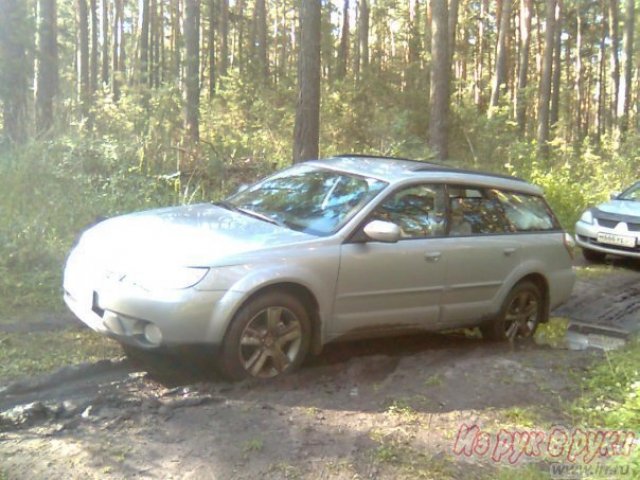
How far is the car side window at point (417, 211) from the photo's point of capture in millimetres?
5945

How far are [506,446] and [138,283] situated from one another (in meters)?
2.57

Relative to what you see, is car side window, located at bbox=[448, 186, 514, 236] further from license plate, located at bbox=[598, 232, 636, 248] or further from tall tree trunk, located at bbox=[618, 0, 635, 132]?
tall tree trunk, located at bbox=[618, 0, 635, 132]

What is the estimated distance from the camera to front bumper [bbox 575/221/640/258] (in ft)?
37.1

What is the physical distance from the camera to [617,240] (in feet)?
37.6

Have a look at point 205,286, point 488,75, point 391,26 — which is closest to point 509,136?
point 205,286

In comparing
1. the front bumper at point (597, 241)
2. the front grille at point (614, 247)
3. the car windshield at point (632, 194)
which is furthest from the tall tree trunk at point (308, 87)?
the car windshield at point (632, 194)

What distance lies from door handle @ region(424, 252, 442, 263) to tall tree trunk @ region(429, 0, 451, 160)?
9.20 metres

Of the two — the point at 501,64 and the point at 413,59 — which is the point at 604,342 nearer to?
the point at 413,59

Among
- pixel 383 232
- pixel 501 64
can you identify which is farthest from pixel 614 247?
pixel 501 64

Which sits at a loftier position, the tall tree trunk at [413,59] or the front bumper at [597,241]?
the tall tree trunk at [413,59]

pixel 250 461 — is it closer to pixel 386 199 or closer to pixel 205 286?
pixel 205 286

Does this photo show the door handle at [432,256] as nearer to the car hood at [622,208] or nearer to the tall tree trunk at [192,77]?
the car hood at [622,208]

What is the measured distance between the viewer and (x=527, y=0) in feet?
90.1

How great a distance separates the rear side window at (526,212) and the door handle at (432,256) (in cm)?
126
